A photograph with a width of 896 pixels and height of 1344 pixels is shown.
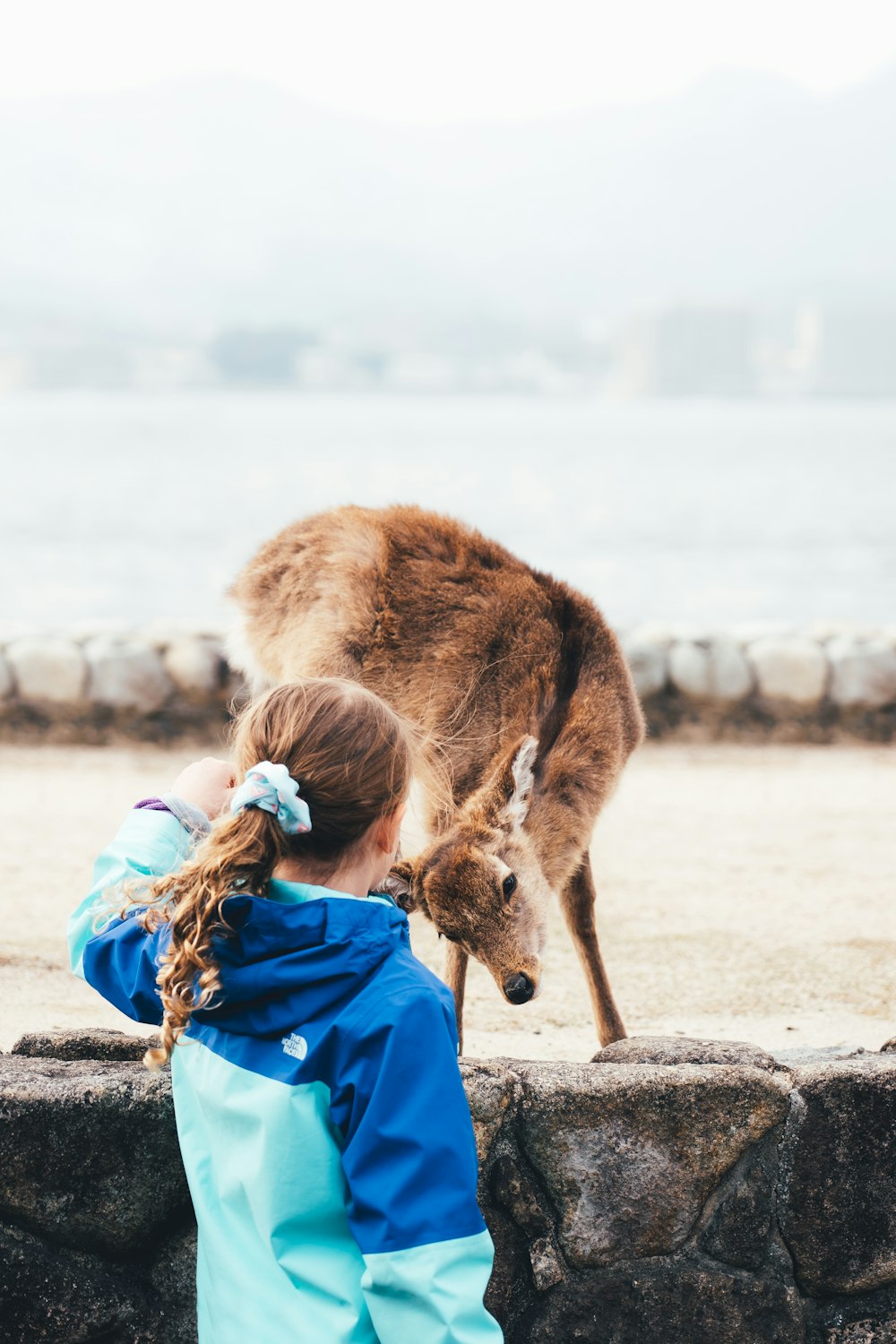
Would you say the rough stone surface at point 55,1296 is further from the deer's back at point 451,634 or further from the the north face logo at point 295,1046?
the deer's back at point 451,634

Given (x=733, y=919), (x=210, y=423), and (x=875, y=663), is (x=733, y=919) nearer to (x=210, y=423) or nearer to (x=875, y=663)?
(x=875, y=663)

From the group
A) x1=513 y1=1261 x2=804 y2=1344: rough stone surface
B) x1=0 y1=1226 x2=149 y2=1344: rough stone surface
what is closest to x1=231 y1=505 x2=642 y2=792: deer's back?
x1=513 y1=1261 x2=804 y2=1344: rough stone surface

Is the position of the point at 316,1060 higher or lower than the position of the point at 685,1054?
higher

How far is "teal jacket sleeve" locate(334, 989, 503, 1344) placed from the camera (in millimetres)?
1721

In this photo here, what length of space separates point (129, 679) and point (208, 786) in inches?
274

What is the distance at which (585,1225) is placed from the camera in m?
2.44

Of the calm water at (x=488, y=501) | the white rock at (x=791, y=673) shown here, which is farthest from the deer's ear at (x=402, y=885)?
the white rock at (x=791, y=673)

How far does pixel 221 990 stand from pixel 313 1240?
0.37m

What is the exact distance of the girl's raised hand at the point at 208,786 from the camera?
92.8 inches

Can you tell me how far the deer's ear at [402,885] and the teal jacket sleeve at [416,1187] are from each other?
3.98 ft

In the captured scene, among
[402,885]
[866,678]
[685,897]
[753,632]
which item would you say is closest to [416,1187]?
[402,885]

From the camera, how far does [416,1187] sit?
1730 mm

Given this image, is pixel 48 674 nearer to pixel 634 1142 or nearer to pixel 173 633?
pixel 173 633

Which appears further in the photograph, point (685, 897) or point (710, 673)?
point (710, 673)
